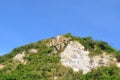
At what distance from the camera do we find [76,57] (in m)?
53.1

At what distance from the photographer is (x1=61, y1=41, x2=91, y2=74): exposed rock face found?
52125 millimetres

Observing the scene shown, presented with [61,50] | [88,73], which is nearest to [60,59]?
[61,50]

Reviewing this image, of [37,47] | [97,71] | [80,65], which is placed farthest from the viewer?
[37,47]

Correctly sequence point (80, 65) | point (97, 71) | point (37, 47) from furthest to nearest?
1. point (37, 47)
2. point (80, 65)
3. point (97, 71)

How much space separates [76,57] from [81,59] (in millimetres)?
616

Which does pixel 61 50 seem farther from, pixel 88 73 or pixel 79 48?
pixel 88 73

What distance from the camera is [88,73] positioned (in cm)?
4931

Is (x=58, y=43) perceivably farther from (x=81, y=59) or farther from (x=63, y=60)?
(x=81, y=59)

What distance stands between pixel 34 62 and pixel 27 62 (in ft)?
3.18

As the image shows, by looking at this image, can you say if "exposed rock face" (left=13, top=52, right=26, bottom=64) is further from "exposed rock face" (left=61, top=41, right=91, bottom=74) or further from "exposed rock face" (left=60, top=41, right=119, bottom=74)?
"exposed rock face" (left=61, top=41, right=91, bottom=74)

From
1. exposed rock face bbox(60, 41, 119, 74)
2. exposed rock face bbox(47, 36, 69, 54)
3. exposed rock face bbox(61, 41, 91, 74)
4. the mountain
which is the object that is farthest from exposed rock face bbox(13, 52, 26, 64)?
exposed rock face bbox(61, 41, 91, 74)

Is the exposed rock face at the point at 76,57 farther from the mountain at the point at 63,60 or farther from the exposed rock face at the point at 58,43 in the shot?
the exposed rock face at the point at 58,43

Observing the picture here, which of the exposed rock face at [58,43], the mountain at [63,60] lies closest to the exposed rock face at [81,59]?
the mountain at [63,60]

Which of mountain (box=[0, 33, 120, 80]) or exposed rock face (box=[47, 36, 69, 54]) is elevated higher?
exposed rock face (box=[47, 36, 69, 54])
